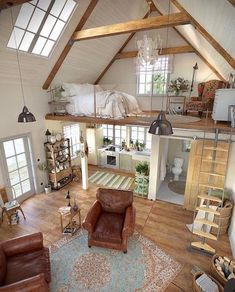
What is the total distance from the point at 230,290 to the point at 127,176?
5251 mm

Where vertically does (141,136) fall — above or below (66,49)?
below

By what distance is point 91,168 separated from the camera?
7754 mm

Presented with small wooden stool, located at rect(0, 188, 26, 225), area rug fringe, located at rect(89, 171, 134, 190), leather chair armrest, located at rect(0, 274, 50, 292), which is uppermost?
leather chair armrest, located at rect(0, 274, 50, 292)

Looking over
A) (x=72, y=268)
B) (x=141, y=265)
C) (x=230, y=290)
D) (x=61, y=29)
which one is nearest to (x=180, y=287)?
(x=141, y=265)

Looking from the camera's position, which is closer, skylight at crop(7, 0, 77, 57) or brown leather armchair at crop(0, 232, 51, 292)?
brown leather armchair at crop(0, 232, 51, 292)

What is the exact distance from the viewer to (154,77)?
6.92 metres

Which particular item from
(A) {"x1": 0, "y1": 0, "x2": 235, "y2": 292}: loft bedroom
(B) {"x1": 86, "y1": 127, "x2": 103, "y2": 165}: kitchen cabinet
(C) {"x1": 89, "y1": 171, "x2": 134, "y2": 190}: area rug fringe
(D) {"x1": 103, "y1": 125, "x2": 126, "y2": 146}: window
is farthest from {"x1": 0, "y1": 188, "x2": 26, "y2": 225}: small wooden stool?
(D) {"x1": 103, "y1": 125, "x2": 126, "y2": 146}: window

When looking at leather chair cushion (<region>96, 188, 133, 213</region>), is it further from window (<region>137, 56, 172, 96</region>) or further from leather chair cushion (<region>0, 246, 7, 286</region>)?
window (<region>137, 56, 172, 96</region>)

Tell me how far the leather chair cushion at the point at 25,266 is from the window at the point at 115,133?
5496 mm

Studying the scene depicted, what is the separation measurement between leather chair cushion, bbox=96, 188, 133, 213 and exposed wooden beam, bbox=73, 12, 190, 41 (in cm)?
347

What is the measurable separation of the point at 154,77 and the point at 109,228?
220 inches

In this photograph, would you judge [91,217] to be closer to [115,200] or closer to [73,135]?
[115,200]

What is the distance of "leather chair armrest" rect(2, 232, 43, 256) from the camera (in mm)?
2922

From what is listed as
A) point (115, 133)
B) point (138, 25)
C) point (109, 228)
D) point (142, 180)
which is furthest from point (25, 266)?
point (115, 133)
